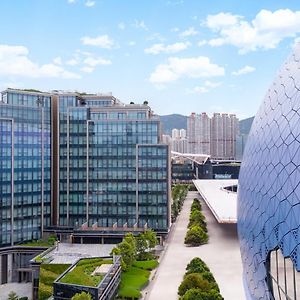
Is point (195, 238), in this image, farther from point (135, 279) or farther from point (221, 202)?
point (135, 279)

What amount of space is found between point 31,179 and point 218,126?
78401 millimetres

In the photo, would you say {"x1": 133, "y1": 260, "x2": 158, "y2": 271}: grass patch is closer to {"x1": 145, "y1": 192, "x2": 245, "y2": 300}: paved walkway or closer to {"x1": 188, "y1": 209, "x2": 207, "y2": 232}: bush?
{"x1": 145, "y1": 192, "x2": 245, "y2": 300}: paved walkway

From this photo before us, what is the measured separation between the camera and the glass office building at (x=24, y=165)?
29422 millimetres

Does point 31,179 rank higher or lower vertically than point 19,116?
lower

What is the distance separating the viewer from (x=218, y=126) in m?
106

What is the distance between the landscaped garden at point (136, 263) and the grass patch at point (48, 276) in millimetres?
3044

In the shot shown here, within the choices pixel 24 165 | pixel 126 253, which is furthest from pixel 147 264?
pixel 24 165

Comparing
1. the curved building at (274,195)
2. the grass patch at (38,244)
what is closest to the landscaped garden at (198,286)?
the curved building at (274,195)

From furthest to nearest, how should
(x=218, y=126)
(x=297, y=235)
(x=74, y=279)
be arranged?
1. (x=218, y=126)
2. (x=74, y=279)
3. (x=297, y=235)

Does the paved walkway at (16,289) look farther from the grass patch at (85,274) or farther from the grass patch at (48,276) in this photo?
the grass patch at (85,274)

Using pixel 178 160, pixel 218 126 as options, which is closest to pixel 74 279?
pixel 178 160

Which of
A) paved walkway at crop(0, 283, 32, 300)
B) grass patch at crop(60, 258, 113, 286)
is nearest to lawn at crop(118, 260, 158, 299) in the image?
grass patch at crop(60, 258, 113, 286)

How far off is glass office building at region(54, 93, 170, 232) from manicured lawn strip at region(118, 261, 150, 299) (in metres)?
7.98

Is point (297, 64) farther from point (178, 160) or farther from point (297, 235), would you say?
point (178, 160)
